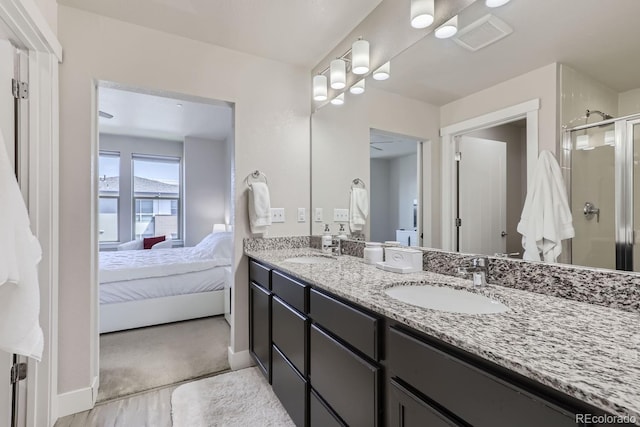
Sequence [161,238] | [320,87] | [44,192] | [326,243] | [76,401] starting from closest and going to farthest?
[44,192] → [76,401] → [326,243] → [320,87] → [161,238]

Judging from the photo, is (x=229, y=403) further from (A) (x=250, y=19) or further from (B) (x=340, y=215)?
(A) (x=250, y=19)

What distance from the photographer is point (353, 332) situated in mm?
1072

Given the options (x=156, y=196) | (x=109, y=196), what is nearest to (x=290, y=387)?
(x=156, y=196)

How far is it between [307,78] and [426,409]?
98.2 inches

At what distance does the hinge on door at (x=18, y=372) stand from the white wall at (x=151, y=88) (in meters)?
0.23

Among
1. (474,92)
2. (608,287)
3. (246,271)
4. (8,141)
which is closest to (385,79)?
(474,92)

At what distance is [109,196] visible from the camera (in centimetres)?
525

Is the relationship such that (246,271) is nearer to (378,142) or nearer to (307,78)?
(378,142)

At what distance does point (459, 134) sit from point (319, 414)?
4.62 ft

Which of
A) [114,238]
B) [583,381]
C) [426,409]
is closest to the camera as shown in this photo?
[583,381]

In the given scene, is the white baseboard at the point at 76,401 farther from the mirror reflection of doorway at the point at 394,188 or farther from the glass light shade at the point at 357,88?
the glass light shade at the point at 357,88

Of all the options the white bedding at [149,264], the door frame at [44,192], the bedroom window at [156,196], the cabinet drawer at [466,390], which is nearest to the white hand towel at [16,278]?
the door frame at [44,192]

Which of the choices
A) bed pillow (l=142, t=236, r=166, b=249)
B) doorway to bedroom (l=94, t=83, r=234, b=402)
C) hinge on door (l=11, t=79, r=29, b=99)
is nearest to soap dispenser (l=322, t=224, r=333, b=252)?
doorway to bedroom (l=94, t=83, r=234, b=402)

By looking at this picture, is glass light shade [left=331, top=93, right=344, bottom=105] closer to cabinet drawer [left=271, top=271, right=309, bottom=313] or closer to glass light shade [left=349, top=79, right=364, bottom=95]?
glass light shade [left=349, top=79, right=364, bottom=95]
